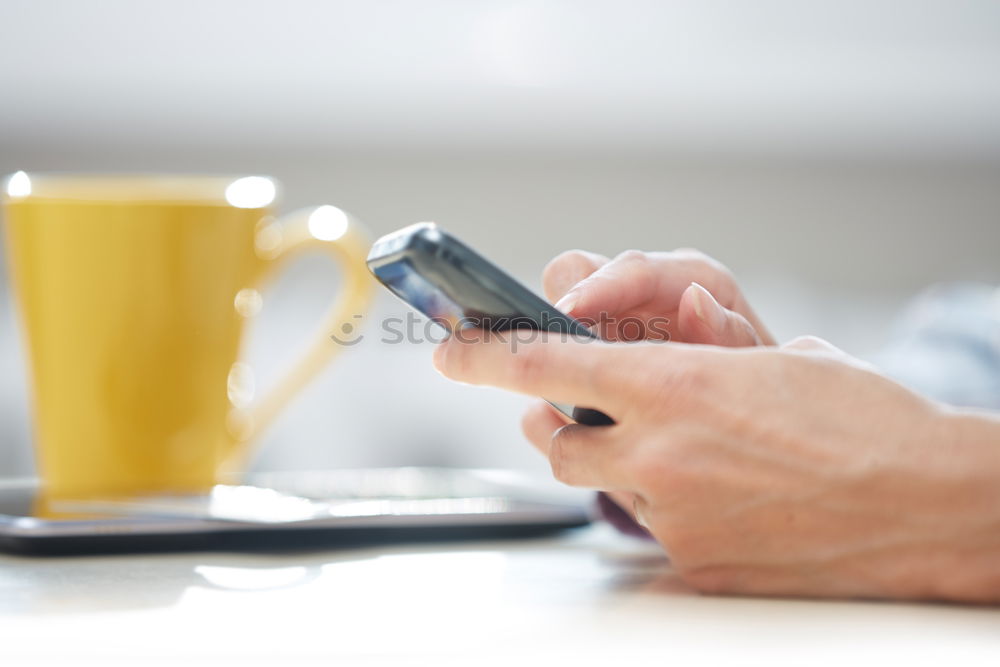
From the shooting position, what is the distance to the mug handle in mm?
677

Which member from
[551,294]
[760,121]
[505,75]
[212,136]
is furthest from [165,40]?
[551,294]

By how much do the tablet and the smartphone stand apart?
0.16 m

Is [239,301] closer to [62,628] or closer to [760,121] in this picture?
[62,628]

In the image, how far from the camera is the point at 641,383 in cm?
37

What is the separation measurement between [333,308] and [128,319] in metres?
0.14

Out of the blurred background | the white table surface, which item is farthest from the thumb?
the blurred background

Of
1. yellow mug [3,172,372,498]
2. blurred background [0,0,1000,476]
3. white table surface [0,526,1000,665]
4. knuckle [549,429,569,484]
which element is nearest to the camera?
white table surface [0,526,1000,665]

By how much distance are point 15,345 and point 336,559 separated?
1.54 meters

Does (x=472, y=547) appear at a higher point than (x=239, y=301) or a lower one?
lower

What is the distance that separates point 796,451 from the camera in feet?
1.23

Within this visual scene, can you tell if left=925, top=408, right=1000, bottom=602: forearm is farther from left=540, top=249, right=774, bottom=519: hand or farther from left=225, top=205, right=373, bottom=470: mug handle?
left=225, top=205, right=373, bottom=470: mug handle

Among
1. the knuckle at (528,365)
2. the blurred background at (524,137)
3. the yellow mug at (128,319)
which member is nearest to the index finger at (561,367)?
the knuckle at (528,365)

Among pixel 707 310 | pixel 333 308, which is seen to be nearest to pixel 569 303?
pixel 707 310

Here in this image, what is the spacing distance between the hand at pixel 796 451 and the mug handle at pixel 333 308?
322mm
